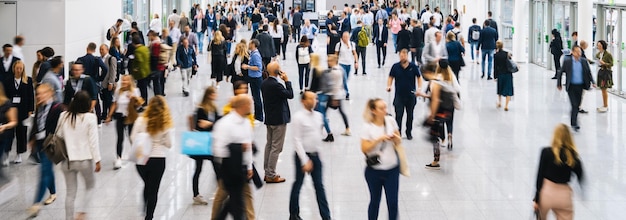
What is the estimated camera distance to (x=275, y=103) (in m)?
10.0

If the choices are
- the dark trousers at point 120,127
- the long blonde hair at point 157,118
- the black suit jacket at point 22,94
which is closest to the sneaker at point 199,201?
the long blonde hair at point 157,118

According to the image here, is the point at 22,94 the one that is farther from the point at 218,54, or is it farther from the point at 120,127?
the point at 218,54

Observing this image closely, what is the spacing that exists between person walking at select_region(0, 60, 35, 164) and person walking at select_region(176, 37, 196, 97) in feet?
21.1

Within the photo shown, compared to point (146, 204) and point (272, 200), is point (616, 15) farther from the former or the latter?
point (146, 204)

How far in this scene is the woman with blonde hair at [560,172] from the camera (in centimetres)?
697

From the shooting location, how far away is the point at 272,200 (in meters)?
9.52

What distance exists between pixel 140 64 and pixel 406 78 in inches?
229

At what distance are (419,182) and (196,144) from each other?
3.42 metres

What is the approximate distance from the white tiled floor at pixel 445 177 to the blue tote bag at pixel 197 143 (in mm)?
924

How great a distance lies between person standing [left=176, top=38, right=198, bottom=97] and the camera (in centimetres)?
1866

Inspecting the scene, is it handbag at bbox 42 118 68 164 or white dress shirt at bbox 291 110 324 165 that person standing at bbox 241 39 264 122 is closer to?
white dress shirt at bbox 291 110 324 165

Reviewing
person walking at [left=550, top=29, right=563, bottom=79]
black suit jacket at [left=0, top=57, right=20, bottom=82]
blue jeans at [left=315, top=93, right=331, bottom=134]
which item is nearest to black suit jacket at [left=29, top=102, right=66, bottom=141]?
black suit jacket at [left=0, top=57, right=20, bottom=82]

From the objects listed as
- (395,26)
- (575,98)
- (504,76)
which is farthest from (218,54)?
(395,26)

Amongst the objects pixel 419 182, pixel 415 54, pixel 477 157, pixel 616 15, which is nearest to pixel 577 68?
pixel 477 157
